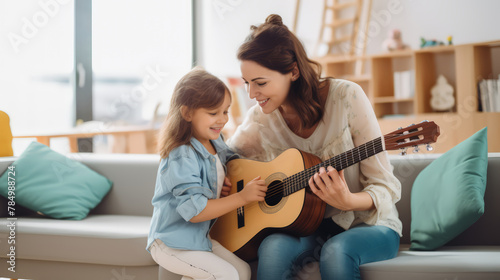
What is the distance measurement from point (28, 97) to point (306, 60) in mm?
3328

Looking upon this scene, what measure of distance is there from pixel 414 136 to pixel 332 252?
0.39m

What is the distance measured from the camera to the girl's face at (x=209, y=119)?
1564 mm

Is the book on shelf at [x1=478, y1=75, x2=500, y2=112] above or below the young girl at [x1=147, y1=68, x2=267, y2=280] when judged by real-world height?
above

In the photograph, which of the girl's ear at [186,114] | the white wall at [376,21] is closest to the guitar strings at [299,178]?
the girl's ear at [186,114]

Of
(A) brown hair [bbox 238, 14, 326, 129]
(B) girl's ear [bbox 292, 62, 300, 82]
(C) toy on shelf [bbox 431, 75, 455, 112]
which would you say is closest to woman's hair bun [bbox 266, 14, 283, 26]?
(A) brown hair [bbox 238, 14, 326, 129]

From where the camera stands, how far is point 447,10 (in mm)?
4980

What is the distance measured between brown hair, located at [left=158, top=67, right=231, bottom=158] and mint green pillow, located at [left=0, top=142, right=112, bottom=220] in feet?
2.56

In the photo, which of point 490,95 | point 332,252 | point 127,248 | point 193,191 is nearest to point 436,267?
point 332,252

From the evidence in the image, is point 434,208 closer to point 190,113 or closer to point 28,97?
point 190,113

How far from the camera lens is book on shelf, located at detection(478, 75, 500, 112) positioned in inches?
173

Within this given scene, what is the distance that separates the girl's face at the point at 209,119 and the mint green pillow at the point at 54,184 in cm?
87

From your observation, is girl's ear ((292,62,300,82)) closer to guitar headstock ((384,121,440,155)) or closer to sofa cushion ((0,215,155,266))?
guitar headstock ((384,121,440,155))

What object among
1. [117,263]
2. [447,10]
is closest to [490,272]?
[117,263]

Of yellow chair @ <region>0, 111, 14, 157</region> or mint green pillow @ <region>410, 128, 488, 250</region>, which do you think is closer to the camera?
mint green pillow @ <region>410, 128, 488, 250</region>
